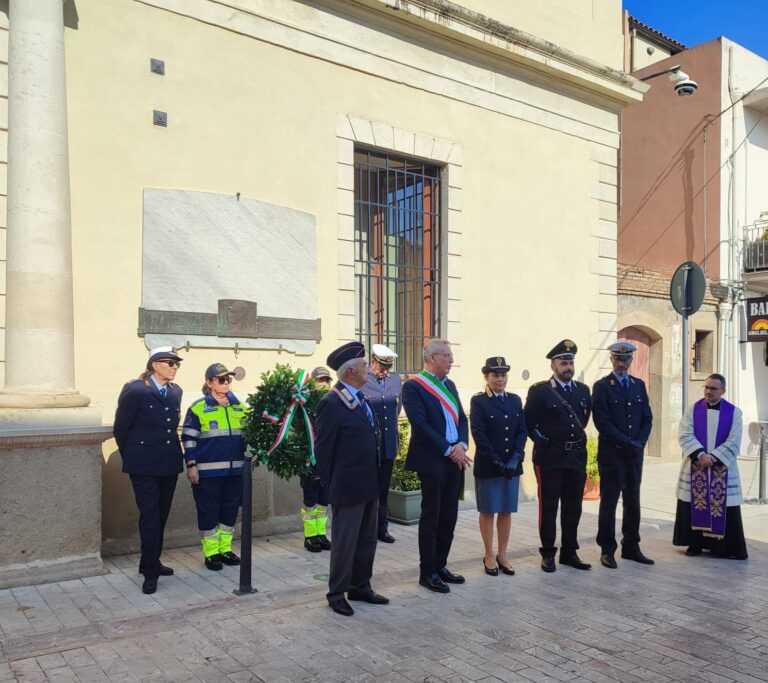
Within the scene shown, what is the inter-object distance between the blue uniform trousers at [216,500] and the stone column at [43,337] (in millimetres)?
Answer: 835

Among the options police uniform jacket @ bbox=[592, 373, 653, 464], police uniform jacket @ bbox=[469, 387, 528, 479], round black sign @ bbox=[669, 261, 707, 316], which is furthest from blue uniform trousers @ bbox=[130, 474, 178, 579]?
round black sign @ bbox=[669, 261, 707, 316]

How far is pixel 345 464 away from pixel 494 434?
1.60 meters

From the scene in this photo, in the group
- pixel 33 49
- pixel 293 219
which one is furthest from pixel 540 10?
pixel 33 49

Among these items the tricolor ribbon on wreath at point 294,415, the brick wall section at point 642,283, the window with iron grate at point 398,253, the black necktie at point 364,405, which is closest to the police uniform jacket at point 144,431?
the tricolor ribbon on wreath at point 294,415

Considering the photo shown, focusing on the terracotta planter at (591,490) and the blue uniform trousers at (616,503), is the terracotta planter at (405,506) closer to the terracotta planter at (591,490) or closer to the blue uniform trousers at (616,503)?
the blue uniform trousers at (616,503)

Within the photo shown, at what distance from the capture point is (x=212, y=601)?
17.9 ft

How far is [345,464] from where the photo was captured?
525cm

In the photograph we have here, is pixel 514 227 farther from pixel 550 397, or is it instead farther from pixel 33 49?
pixel 33 49

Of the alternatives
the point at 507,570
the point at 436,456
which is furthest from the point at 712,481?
the point at 436,456

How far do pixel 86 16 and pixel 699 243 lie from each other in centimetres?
1312

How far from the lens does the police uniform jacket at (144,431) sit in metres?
5.82

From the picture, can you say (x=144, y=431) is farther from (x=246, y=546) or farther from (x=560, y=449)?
(x=560, y=449)

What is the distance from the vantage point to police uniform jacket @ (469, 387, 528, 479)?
6.23 meters

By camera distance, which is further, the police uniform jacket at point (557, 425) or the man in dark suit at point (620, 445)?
the man in dark suit at point (620, 445)
